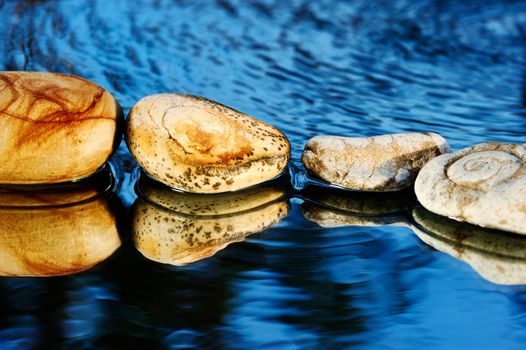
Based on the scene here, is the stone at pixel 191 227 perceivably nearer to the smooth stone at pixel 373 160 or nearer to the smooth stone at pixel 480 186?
the smooth stone at pixel 373 160

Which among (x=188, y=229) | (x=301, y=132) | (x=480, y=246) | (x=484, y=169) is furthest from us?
(x=301, y=132)

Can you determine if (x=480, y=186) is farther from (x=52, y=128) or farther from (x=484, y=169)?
(x=52, y=128)

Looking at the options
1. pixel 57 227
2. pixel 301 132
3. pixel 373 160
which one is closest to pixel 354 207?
pixel 373 160

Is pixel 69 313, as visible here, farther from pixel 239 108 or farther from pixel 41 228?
pixel 239 108

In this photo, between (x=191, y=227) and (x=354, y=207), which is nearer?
(x=191, y=227)

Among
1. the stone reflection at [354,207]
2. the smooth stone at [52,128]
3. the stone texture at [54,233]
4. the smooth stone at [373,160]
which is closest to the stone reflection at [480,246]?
the stone reflection at [354,207]

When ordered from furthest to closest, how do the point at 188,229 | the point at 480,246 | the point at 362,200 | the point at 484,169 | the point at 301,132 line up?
the point at 301,132 < the point at 362,200 < the point at 188,229 < the point at 484,169 < the point at 480,246

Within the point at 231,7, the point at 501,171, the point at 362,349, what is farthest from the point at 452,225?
the point at 231,7
